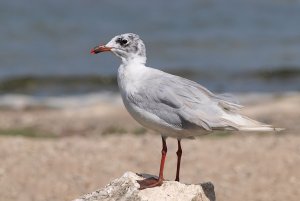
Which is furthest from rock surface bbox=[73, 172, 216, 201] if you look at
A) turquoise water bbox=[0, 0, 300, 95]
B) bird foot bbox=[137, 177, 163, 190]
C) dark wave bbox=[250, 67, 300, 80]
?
dark wave bbox=[250, 67, 300, 80]

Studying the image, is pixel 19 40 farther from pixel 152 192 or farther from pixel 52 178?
pixel 152 192

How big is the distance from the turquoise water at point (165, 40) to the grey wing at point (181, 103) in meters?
9.54

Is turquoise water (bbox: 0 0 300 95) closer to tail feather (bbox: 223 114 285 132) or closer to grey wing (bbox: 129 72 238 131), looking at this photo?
grey wing (bbox: 129 72 238 131)

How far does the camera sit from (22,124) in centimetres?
1292

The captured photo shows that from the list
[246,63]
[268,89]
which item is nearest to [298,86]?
[268,89]

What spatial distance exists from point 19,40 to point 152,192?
13926 millimetres

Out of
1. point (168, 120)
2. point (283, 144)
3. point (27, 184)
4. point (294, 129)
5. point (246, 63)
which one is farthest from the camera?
point (246, 63)

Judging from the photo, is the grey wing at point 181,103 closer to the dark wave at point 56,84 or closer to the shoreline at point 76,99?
the shoreline at point 76,99

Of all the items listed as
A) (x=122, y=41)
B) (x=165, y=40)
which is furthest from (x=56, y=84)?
(x=122, y=41)

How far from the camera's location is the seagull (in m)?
6.22

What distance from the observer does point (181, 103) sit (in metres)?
6.31

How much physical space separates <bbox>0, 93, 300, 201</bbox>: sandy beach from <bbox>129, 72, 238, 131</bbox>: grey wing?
247 cm

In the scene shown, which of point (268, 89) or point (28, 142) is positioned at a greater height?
point (268, 89)

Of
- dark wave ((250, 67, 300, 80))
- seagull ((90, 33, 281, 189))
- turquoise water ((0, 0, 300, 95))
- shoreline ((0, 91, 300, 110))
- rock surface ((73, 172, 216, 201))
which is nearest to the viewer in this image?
seagull ((90, 33, 281, 189))
